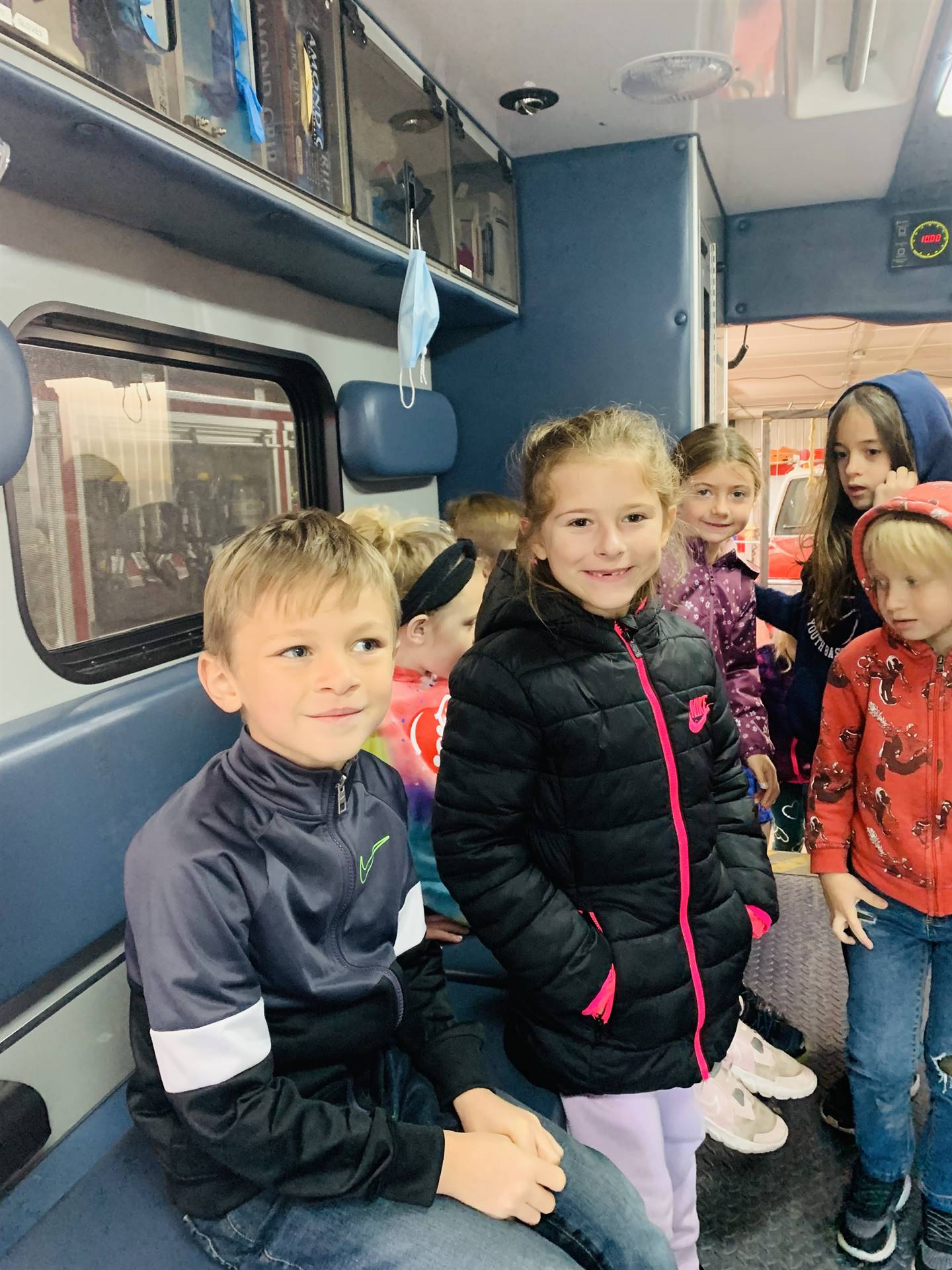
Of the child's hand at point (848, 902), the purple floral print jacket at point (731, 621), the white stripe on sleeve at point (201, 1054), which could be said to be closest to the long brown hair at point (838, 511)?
the purple floral print jacket at point (731, 621)

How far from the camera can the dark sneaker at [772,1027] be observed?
2.31 m

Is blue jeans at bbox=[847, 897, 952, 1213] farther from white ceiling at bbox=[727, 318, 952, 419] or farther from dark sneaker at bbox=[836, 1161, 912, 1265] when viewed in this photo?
white ceiling at bbox=[727, 318, 952, 419]

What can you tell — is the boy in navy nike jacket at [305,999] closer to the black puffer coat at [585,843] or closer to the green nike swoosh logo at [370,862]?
the green nike swoosh logo at [370,862]

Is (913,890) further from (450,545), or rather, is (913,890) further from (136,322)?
(136,322)

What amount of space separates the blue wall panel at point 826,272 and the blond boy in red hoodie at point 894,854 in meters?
2.64

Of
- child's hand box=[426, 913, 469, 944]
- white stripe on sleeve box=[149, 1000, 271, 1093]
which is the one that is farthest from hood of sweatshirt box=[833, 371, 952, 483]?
white stripe on sleeve box=[149, 1000, 271, 1093]

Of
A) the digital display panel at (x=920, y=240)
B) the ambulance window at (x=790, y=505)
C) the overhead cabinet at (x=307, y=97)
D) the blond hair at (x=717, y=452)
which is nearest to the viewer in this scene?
the overhead cabinet at (x=307, y=97)

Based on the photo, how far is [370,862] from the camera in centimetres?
123

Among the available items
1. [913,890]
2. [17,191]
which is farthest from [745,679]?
[17,191]

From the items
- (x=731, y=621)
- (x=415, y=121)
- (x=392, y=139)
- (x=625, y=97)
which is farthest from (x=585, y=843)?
(x=625, y=97)

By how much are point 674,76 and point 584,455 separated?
1653 millimetres

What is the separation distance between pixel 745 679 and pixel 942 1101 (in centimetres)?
103

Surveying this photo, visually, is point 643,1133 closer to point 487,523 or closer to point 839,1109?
point 839,1109

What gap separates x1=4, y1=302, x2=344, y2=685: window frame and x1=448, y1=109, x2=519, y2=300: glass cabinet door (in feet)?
2.10
